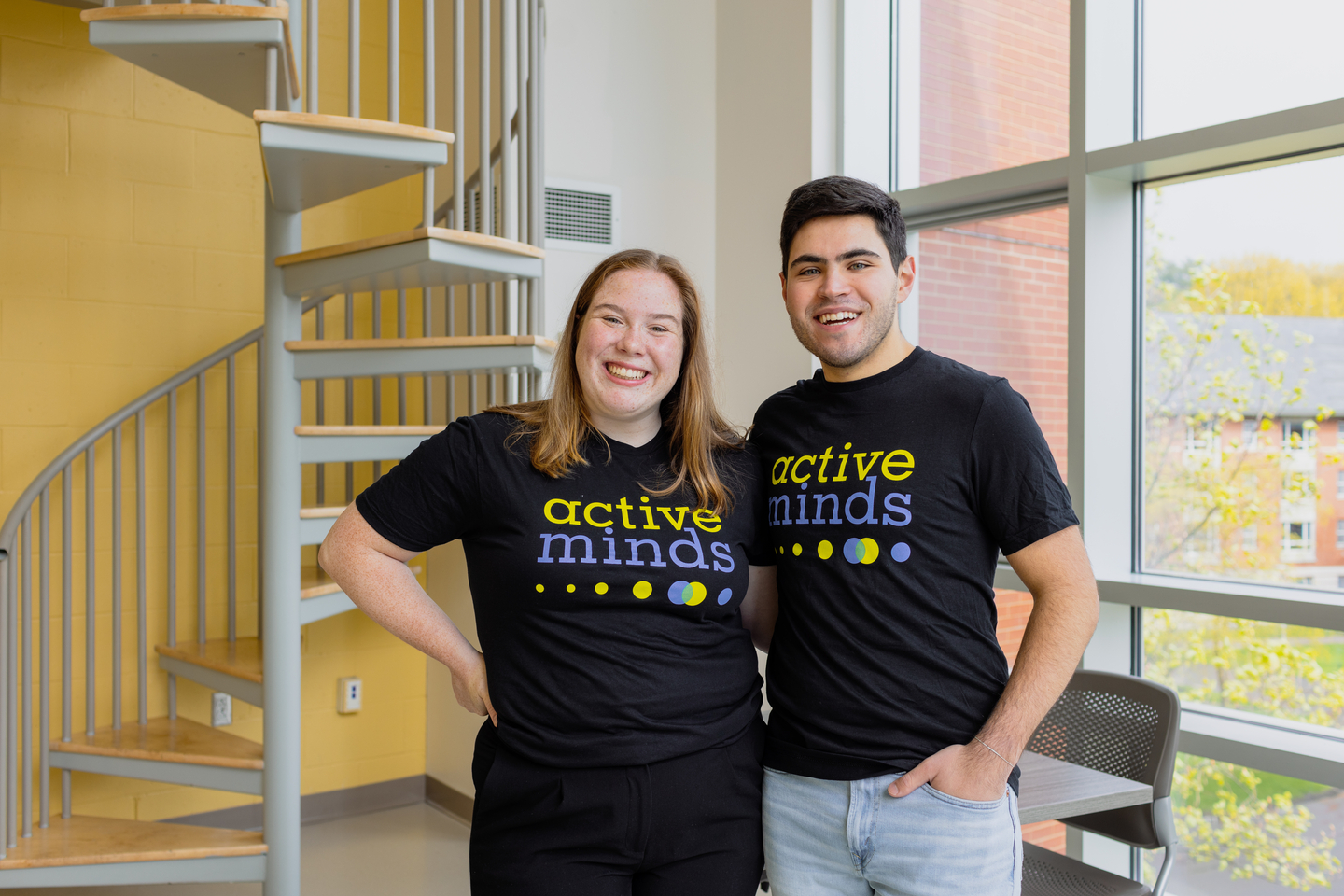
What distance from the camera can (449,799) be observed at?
413 cm

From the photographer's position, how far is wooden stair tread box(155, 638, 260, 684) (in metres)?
3.14

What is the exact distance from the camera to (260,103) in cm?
262

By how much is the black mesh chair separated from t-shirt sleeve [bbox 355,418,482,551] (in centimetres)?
145

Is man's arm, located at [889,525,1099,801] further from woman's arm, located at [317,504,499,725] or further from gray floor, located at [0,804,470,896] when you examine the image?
gray floor, located at [0,804,470,896]

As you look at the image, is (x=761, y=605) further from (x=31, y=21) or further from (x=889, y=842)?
(x=31, y=21)

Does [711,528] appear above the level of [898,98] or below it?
below

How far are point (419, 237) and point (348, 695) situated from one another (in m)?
2.35

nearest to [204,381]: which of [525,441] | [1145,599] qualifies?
[525,441]

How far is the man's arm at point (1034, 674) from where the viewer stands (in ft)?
4.61

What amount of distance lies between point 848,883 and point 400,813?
10.2 feet

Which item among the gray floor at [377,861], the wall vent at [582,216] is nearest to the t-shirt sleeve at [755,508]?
the wall vent at [582,216]

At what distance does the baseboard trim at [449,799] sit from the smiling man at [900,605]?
109 inches

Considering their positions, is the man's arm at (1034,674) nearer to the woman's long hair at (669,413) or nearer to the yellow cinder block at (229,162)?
the woman's long hair at (669,413)

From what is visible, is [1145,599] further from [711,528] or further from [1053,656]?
[711,528]
